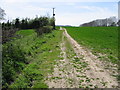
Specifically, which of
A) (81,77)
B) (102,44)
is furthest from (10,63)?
(102,44)

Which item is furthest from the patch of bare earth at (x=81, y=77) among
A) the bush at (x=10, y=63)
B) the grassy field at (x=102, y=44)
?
the grassy field at (x=102, y=44)

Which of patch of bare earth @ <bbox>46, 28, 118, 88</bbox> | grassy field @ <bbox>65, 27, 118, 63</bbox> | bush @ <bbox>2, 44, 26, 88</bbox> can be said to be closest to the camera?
patch of bare earth @ <bbox>46, 28, 118, 88</bbox>

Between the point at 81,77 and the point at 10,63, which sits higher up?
the point at 10,63

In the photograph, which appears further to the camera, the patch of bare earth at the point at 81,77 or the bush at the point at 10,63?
the bush at the point at 10,63

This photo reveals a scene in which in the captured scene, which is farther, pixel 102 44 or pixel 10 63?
pixel 102 44

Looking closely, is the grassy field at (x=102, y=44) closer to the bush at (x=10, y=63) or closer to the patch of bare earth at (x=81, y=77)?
the patch of bare earth at (x=81, y=77)

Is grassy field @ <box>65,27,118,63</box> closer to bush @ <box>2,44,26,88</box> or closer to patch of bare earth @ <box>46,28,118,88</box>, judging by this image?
patch of bare earth @ <box>46,28,118,88</box>

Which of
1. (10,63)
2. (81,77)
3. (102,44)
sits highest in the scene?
(102,44)

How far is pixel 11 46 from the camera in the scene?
9016 millimetres

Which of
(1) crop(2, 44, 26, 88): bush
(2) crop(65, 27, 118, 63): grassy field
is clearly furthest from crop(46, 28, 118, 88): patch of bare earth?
(2) crop(65, 27, 118, 63): grassy field

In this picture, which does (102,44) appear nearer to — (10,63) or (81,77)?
(81,77)

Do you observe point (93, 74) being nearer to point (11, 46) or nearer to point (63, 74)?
point (63, 74)

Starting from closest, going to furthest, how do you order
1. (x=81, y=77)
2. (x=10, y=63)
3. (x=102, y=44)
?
(x=81, y=77) < (x=10, y=63) < (x=102, y=44)

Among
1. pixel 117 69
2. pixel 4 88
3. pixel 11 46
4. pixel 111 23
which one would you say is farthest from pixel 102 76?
pixel 111 23
